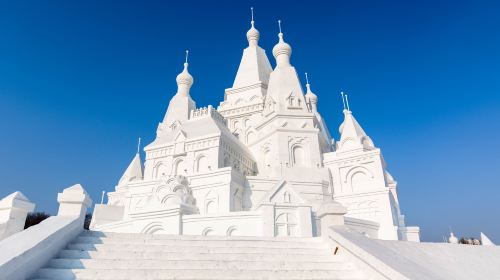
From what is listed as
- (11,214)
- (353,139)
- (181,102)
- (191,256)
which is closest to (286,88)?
(353,139)

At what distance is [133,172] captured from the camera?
45.0m

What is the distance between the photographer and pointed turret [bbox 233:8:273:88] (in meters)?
48.5

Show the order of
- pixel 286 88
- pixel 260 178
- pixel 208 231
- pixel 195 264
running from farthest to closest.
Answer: pixel 286 88 → pixel 260 178 → pixel 208 231 → pixel 195 264

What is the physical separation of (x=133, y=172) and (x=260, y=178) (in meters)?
22.8

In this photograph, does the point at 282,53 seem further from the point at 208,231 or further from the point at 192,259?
the point at 192,259

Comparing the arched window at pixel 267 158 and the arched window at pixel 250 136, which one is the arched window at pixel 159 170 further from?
the arched window at pixel 250 136

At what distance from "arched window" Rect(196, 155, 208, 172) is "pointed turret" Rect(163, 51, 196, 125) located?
1173cm

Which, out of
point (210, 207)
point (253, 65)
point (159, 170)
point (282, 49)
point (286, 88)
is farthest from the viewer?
point (253, 65)

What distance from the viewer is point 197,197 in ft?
95.0

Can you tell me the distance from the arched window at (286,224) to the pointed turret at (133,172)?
98.1 ft

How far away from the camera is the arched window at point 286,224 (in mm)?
19702

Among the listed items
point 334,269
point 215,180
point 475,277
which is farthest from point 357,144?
point 334,269

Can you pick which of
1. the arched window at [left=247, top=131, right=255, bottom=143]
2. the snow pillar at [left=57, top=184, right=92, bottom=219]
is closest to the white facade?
the arched window at [left=247, top=131, right=255, bottom=143]

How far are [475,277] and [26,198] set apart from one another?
1502 cm
